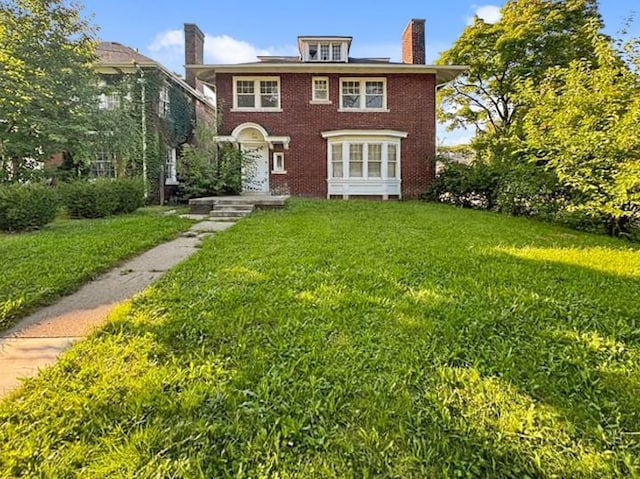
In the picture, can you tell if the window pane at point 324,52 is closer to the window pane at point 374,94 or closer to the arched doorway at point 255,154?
the window pane at point 374,94

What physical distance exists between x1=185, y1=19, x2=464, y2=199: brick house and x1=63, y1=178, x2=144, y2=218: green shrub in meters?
5.16

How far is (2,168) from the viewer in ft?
33.6

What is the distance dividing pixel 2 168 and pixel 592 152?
45.1 feet

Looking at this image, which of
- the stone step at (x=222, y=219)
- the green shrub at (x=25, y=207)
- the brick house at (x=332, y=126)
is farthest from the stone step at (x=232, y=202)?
the green shrub at (x=25, y=207)

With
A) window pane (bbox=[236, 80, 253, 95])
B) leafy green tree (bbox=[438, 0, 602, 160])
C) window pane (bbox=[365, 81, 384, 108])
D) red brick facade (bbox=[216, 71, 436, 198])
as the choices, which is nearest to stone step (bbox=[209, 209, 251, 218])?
red brick facade (bbox=[216, 71, 436, 198])

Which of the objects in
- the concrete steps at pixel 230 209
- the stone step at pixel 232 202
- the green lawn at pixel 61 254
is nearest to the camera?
the green lawn at pixel 61 254

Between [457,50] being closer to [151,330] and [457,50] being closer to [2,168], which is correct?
[2,168]

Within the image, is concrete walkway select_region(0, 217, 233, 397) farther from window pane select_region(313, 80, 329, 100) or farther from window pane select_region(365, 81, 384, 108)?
window pane select_region(365, 81, 384, 108)

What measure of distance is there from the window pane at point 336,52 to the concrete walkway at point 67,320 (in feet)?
43.7

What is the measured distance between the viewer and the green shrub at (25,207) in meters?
7.44

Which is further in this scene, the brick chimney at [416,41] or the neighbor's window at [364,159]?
the brick chimney at [416,41]

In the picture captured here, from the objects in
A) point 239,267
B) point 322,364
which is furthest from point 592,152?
point 322,364

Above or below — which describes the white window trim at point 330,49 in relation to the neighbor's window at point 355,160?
above

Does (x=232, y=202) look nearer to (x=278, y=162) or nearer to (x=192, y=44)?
(x=278, y=162)
